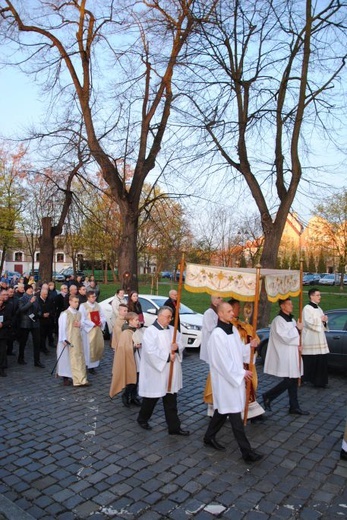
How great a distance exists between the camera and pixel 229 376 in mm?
5188

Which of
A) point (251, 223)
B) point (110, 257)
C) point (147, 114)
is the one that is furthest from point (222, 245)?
point (147, 114)

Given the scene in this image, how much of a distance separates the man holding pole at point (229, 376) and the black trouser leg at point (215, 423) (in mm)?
17

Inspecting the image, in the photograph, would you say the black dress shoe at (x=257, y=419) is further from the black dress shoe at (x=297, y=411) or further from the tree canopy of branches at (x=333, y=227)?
the tree canopy of branches at (x=333, y=227)

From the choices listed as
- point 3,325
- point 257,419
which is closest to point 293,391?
point 257,419

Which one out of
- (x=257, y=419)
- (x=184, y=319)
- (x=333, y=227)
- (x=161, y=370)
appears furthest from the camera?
(x=333, y=227)

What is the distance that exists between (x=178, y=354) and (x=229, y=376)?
1.37 metres

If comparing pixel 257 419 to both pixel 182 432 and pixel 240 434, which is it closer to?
pixel 182 432

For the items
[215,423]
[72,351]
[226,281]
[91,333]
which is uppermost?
[226,281]

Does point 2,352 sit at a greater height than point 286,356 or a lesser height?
lesser

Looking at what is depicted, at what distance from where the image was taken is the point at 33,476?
4922mm

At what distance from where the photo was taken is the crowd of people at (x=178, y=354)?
528 centimetres

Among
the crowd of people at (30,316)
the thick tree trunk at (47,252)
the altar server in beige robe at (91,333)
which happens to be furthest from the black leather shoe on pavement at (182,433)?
the thick tree trunk at (47,252)

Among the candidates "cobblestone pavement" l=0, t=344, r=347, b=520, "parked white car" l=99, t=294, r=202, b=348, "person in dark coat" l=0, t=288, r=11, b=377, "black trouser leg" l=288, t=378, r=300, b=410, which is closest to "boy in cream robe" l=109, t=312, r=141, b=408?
"cobblestone pavement" l=0, t=344, r=347, b=520

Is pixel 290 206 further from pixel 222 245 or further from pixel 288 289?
pixel 222 245
